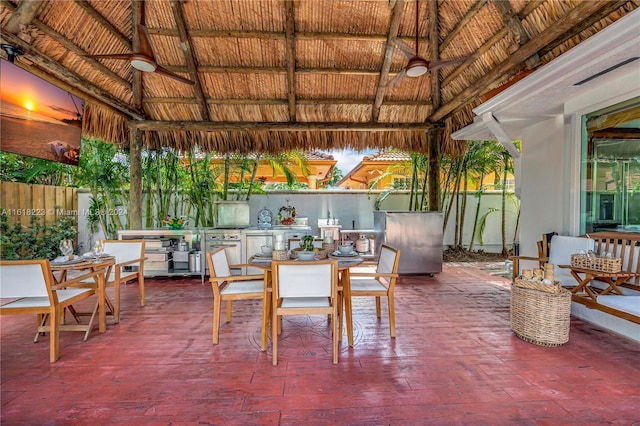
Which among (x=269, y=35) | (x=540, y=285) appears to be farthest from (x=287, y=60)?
(x=540, y=285)

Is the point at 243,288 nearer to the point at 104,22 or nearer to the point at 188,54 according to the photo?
the point at 188,54

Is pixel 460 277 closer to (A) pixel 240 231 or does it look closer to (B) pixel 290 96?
(A) pixel 240 231

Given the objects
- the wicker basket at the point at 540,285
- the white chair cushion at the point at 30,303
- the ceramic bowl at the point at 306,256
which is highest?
the ceramic bowl at the point at 306,256

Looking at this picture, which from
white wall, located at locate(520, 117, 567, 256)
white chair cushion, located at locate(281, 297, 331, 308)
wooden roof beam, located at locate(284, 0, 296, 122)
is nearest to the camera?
white chair cushion, located at locate(281, 297, 331, 308)

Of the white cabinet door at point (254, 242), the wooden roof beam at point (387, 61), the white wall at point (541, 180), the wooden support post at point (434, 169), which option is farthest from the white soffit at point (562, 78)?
the white cabinet door at point (254, 242)

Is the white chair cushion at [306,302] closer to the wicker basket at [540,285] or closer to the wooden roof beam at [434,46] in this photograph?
the wicker basket at [540,285]

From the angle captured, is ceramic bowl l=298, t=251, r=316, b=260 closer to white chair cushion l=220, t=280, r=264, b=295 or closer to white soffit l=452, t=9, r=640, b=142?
white chair cushion l=220, t=280, r=264, b=295

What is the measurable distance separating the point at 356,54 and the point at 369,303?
404 centimetres

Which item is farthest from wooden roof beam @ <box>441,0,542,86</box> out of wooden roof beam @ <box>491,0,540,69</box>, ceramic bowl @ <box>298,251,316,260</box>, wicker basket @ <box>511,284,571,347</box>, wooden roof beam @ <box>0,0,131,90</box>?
wooden roof beam @ <box>0,0,131,90</box>

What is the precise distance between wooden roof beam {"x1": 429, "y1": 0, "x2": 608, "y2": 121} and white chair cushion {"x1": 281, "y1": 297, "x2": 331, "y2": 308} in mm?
3628

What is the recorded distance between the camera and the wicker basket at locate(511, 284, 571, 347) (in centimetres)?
291

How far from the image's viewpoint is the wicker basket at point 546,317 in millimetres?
2914

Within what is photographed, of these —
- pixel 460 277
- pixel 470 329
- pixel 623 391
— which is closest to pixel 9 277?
pixel 470 329

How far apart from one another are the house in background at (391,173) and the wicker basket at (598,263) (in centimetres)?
431
